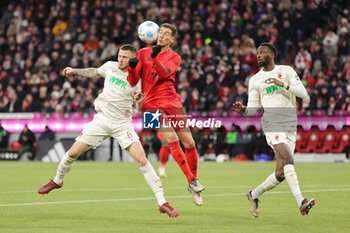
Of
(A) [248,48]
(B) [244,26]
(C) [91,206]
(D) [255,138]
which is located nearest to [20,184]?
(C) [91,206]

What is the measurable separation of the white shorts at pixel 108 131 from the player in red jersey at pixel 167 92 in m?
1.04

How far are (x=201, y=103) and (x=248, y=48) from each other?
266cm

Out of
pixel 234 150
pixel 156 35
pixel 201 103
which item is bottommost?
pixel 234 150

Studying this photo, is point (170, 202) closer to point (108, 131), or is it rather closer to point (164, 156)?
point (108, 131)

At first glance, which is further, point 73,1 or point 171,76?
point 73,1

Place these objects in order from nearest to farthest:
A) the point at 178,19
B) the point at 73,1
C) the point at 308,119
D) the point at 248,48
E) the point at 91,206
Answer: the point at 91,206 → the point at 308,119 → the point at 248,48 → the point at 178,19 → the point at 73,1

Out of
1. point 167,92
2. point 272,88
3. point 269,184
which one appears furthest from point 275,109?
point 167,92

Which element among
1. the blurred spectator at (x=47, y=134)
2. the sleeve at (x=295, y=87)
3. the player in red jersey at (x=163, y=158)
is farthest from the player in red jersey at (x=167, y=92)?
the blurred spectator at (x=47, y=134)

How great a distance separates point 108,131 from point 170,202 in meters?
2.09

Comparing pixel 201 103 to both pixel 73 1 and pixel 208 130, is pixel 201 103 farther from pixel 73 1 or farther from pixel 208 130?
pixel 73 1

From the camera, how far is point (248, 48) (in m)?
25.4

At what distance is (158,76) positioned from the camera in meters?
10.5

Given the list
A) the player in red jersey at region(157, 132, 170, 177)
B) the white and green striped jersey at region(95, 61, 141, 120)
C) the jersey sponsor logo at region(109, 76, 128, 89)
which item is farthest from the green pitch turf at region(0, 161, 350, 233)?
the jersey sponsor logo at region(109, 76, 128, 89)

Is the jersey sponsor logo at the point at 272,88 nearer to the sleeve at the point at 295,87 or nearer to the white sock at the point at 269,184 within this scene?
the sleeve at the point at 295,87
